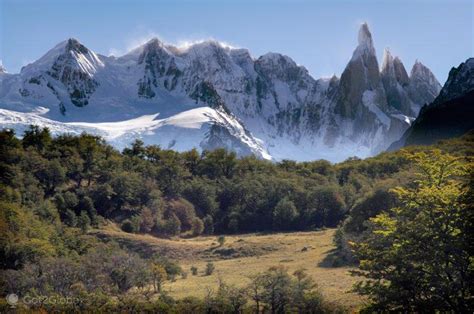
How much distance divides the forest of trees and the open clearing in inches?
94.3

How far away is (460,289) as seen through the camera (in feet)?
62.6

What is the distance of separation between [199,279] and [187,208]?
33072 millimetres

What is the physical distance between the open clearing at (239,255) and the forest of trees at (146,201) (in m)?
2.39

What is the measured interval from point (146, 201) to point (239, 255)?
74.6ft

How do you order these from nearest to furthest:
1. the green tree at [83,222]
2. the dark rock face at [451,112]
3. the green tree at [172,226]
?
1. the green tree at [83,222]
2. the green tree at [172,226]
3. the dark rock face at [451,112]

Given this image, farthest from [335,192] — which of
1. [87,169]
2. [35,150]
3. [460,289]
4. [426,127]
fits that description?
[460,289]

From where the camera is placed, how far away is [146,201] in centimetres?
7625

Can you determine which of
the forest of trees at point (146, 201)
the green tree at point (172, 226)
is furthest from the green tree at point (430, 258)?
the green tree at point (172, 226)

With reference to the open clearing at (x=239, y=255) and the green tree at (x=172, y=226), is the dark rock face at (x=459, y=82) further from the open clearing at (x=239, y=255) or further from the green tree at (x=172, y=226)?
the green tree at (x=172, y=226)

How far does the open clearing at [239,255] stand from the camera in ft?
136

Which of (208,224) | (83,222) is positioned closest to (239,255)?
(83,222)

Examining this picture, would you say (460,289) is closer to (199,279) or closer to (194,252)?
(199,279)

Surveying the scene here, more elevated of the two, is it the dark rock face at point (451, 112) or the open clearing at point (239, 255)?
the dark rock face at point (451, 112)

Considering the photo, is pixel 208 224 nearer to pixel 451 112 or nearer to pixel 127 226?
pixel 127 226
